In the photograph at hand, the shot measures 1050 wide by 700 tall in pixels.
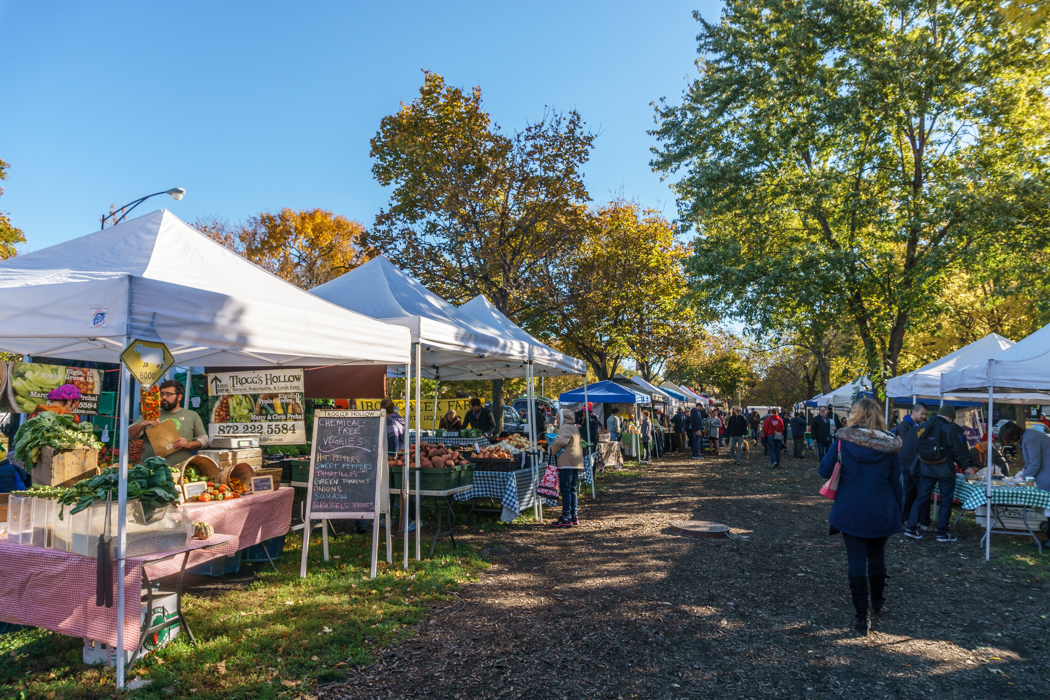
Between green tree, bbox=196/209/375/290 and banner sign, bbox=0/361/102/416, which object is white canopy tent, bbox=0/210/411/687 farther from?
green tree, bbox=196/209/375/290

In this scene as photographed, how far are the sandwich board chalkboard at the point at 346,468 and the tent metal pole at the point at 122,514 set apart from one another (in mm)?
A: 2384

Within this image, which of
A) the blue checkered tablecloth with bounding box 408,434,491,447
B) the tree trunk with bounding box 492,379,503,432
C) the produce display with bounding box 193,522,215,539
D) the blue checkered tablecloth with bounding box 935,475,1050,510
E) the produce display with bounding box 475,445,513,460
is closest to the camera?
the produce display with bounding box 193,522,215,539

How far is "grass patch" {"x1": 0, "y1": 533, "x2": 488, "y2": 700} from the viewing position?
394 centimetres

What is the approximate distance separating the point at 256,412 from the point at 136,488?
2.98 meters

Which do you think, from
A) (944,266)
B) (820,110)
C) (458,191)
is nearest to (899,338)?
(944,266)

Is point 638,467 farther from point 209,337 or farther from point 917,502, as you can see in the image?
point 209,337

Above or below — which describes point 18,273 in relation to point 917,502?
above

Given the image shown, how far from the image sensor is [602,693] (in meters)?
4.00

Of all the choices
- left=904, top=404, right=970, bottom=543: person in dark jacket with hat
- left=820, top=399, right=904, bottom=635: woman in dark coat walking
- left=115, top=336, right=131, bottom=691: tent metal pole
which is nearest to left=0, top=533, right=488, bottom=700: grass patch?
left=115, top=336, right=131, bottom=691: tent metal pole

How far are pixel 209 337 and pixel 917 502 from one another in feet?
30.5

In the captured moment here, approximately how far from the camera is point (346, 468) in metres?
6.42

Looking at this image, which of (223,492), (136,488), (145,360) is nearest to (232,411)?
(223,492)

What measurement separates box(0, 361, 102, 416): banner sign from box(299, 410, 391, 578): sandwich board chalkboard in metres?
4.07

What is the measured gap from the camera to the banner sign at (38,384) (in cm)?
852
